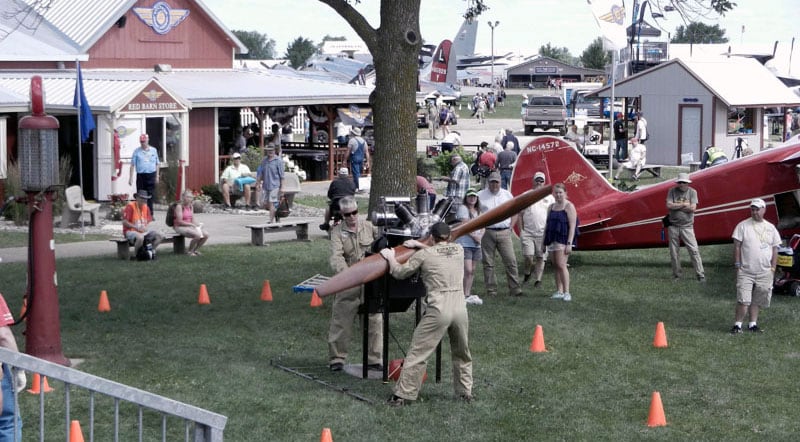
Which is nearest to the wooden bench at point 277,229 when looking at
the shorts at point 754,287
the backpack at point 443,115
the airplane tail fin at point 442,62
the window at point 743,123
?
the shorts at point 754,287

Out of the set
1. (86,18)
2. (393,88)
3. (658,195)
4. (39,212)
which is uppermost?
(86,18)

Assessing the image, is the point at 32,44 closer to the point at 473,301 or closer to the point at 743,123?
the point at 473,301

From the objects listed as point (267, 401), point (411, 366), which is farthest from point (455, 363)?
point (267, 401)

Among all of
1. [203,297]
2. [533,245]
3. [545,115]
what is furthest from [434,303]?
[545,115]

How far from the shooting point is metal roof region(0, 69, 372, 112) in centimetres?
2617

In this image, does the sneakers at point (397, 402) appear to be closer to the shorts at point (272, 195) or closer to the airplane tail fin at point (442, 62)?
the shorts at point (272, 195)

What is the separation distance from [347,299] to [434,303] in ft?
5.14

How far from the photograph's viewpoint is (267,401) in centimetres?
1019

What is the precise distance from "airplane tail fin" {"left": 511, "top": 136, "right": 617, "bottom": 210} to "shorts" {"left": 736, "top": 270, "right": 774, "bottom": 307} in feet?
19.1

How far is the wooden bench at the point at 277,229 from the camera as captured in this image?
20.6 m

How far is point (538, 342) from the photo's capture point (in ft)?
41.2

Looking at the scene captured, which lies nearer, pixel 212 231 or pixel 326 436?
pixel 326 436

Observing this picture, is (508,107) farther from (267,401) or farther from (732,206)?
(267,401)

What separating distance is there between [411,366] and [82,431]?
283 centimetres
